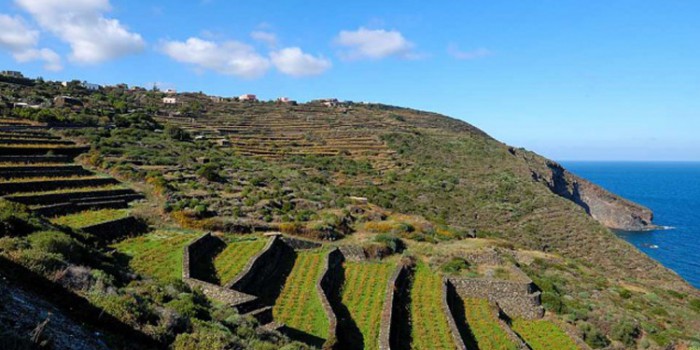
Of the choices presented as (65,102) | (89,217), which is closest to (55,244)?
(89,217)

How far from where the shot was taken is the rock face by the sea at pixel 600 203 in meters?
84.8

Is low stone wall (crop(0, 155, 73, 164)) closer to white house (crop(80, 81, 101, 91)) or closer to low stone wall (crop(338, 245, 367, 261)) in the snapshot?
low stone wall (crop(338, 245, 367, 261))

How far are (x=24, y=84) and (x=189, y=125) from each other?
34277 mm

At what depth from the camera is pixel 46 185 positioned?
2536cm

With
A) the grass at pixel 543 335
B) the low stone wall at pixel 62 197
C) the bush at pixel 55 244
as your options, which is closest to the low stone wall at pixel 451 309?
the grass at pixel 543 335

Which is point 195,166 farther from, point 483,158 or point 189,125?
point 483,158

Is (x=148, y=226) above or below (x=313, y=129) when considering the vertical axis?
below

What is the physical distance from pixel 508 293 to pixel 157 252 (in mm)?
19520

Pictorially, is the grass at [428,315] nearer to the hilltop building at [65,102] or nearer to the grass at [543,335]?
the grass at [543,335]

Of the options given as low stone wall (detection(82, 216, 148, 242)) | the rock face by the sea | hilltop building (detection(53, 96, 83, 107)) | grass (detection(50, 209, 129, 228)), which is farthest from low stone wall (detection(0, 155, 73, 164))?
the rock face by the sea

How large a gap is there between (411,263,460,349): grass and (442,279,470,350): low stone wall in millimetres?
209

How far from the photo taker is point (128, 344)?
8016 mm

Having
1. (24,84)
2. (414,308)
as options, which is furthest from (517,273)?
(24,84)

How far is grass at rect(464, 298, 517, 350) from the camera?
20.2 metres
